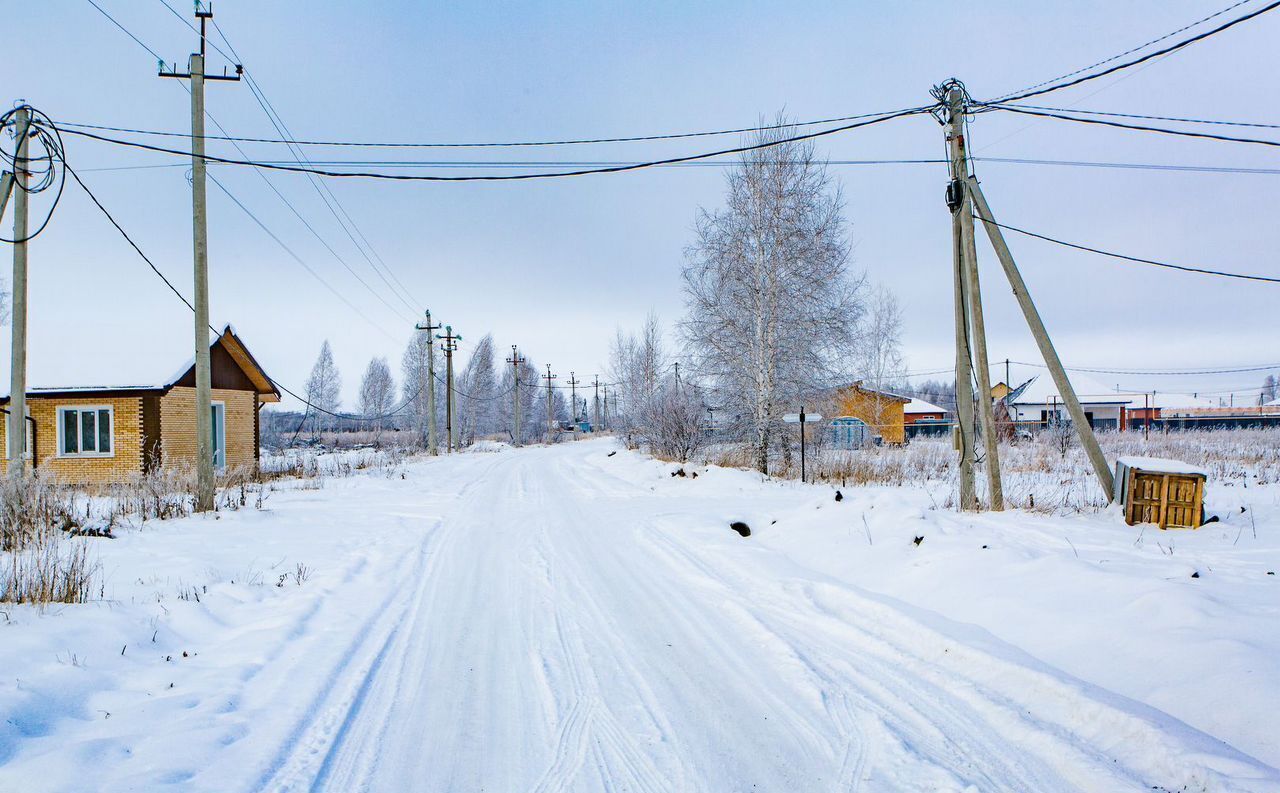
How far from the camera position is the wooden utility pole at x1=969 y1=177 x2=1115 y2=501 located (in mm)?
8984

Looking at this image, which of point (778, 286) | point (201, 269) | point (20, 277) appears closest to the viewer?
point (20, 277)

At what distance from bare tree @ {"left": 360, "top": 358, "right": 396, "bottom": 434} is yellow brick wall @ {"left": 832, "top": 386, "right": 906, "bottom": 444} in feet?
210

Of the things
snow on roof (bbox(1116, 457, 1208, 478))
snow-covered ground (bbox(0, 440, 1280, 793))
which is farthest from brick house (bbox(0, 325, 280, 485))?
snow on roof (bbox(1116, 457, 1208, 478))

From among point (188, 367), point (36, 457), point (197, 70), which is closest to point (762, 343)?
point (197, 70)

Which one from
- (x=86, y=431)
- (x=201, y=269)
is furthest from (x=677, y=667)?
(x=86, y=431)

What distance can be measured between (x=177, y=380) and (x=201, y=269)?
36.8ft

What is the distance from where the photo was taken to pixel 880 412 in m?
37.8

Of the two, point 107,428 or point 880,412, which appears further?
point 880,412

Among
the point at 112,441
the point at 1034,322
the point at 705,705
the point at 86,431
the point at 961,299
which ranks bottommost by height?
the point at 705,705

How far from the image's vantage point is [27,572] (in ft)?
17.7

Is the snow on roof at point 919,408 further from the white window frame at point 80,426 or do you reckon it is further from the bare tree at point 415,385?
the white window frame at point 80,426

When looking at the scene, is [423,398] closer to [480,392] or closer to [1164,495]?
[480,392]

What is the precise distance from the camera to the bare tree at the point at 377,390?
8350 cm

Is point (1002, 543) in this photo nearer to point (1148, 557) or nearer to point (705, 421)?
point (1148, 557)
